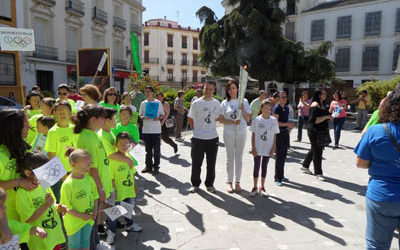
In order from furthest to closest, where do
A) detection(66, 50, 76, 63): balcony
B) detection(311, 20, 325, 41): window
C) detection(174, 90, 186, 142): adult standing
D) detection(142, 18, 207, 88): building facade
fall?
detection(142, 18, 207, 88): building facade < detection(311, 20, 325, 41): window < detection(66, 50, 76, 63): balcony < detection(174, 90, 186, 142): adult standing

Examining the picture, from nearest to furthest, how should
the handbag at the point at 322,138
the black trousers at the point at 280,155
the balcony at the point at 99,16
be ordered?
1. the black trousers at the point at 280,155
2. the handbag at the point at 322,138
3. the balcony at the point at 99,16

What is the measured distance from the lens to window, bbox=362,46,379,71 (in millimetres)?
29328

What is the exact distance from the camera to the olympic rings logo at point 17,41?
14.4ft

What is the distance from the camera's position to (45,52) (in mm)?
19828

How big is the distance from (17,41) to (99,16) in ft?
71.2

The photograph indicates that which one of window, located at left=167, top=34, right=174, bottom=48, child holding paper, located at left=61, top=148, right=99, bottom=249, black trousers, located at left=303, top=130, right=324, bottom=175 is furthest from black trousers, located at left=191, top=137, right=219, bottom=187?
window, located at left=167, top=34, right=174, bottom=48

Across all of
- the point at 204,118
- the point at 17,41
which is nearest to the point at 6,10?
the point at 17,41

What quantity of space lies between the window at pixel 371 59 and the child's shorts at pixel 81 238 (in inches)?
1290

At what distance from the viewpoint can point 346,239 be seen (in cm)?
361

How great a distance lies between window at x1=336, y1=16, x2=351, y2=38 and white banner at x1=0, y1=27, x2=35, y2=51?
31.8 metres

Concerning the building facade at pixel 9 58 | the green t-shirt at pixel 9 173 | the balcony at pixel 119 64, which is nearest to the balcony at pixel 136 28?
the balcony at pixel 119 64

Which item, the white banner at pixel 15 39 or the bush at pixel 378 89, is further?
the bush at pixel 378 89

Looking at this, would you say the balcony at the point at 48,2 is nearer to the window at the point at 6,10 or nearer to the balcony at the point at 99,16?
the window at the point at 6,10

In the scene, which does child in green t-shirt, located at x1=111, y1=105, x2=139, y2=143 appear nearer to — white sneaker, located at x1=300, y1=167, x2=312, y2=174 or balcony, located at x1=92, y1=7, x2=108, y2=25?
white sneaker, located at x1=300, y1=167, x2=312, y2=174
